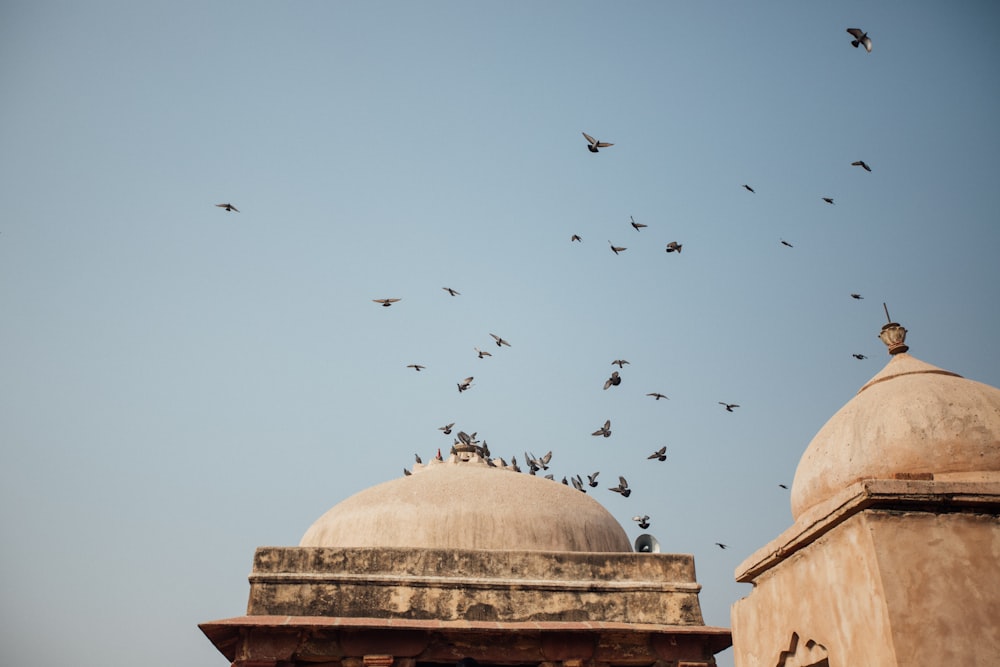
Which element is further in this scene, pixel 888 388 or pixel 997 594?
pixel 888 388

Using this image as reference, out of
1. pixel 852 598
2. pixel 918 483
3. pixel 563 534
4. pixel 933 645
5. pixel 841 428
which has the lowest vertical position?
pixel 933 645

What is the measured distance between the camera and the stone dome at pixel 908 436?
445 centimetres

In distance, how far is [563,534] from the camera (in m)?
12.3

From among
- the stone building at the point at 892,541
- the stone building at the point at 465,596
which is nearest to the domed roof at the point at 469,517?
the stone building at the point at 465,596

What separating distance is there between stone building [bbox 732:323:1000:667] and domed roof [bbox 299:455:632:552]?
672 cm

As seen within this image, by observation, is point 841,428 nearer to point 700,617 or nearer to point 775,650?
point 775,650

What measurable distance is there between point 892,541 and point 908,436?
2.77 ft

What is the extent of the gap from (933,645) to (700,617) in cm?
769

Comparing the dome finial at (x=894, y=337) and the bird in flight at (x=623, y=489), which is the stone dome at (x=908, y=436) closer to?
the dome finial at (x=894, y=337)

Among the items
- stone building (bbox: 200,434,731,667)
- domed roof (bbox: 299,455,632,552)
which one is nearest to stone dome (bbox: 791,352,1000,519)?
stone building (bbox: 200,434,731,667)

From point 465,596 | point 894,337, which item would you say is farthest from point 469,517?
point 894,337

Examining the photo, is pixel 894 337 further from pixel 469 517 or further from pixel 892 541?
pixel 469 517

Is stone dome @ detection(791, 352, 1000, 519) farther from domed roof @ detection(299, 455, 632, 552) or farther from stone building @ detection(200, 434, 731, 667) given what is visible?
domed roof @ detection(299, 455, 632, 552)

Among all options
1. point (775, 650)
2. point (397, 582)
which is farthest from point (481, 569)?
point (775, 650)
